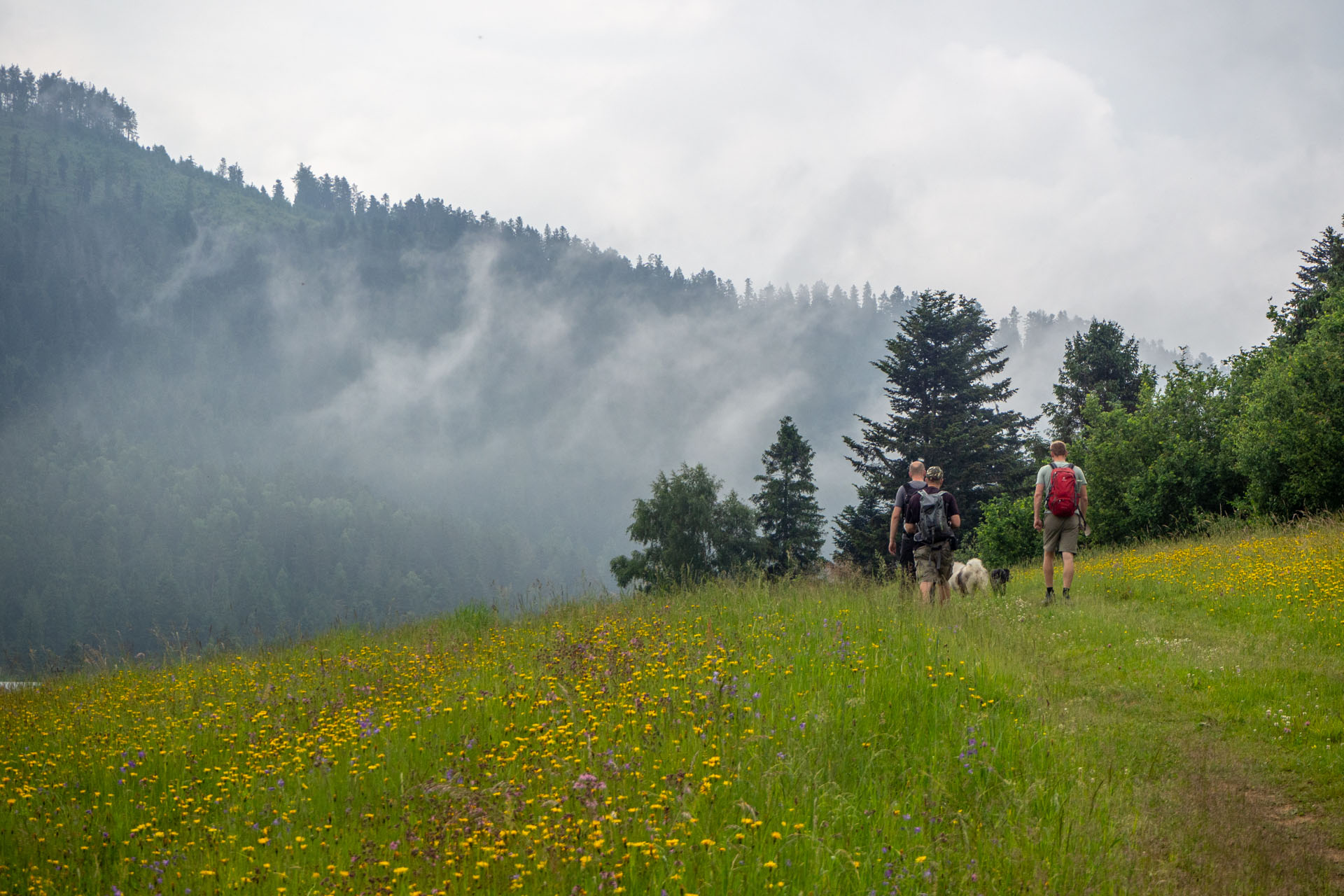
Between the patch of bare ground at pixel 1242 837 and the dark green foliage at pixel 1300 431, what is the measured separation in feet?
54.7

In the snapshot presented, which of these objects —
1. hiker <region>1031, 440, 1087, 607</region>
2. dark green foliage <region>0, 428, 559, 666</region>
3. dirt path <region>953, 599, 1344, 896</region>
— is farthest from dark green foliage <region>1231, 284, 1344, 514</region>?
dark green foliage <region>0, 428, 559, 666</region>

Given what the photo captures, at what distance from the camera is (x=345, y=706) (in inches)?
257

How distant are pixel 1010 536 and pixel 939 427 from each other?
14.5 m

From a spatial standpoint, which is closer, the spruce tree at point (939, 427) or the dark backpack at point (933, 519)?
the dark backpack at point (933, 519)

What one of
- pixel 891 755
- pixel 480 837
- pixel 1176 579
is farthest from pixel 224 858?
pixel 1176 579

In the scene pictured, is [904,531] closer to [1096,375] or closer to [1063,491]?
[1063,491]

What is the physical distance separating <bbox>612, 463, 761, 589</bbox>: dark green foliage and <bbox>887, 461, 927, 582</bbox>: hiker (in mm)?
40372

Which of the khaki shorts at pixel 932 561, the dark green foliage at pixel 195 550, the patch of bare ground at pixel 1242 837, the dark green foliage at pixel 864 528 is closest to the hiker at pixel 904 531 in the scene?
the khaki shorts at pixel 932 561

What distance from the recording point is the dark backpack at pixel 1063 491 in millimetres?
10562

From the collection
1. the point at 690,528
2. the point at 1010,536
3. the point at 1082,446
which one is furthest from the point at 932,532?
the point at 690,528

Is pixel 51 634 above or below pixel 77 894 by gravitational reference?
below

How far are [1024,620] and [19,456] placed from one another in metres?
247

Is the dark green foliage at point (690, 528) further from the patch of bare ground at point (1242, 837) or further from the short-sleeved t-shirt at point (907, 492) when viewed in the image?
the patch of bare ground at point (1242, 837)

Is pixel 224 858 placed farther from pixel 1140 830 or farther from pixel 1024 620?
pixel 1024 620
